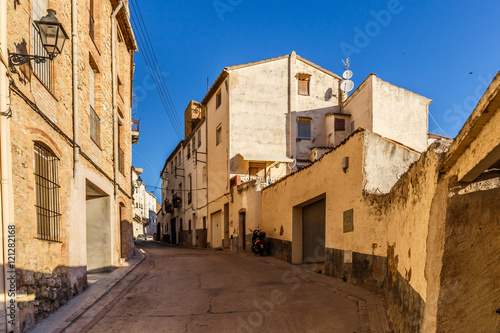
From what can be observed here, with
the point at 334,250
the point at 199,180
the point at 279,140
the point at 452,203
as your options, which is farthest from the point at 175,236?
the point at 452,203

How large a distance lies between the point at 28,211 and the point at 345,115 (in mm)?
18949

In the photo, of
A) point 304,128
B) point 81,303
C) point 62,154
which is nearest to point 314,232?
point 81,303

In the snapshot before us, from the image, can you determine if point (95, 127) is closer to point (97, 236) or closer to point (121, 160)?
point (97, 236)

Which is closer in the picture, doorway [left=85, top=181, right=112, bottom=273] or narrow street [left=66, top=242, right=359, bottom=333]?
narrow street [left=66, top=242, right=359, bottom=333]

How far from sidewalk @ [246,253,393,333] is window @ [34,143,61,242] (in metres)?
5.51

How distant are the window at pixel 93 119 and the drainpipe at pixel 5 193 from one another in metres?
5.03

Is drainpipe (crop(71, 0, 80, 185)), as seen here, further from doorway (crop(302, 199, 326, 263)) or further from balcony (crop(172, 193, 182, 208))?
balcony (crop(172, 193, 182, 208))

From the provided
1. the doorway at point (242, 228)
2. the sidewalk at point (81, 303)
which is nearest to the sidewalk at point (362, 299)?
the sidewalk at point (81, 303)

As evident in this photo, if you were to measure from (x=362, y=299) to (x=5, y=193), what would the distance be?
600cm

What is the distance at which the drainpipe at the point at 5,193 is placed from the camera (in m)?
4.61

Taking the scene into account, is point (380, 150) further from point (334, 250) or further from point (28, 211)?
point (28, 211)

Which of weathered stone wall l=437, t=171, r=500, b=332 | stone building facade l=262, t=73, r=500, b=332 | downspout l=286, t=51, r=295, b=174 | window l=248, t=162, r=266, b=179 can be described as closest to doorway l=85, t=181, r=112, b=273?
stone building facade l=262, t=73, r=500, b=332

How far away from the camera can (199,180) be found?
2770 cm

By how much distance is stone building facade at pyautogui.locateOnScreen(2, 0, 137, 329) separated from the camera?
528 cm
